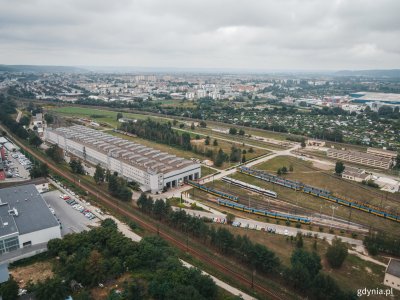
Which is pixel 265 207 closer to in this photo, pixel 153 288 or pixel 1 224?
pixel 153 288

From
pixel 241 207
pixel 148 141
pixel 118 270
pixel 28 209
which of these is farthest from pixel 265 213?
pixel 148 141

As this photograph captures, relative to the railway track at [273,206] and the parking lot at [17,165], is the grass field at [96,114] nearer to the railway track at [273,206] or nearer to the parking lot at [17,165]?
the parking lot at [17,165]

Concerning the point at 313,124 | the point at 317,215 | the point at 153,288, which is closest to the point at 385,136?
the point at 313,124

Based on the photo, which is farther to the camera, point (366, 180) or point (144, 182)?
point (366, 180)

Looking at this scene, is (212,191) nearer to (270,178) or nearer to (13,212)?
(270,178)

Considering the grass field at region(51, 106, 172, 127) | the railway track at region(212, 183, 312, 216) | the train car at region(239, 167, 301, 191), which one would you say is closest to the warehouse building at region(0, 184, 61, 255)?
the railway track at region(212, 183, 312, 216)

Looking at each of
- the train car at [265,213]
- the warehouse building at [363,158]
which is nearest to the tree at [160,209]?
the train car at [265,213]
